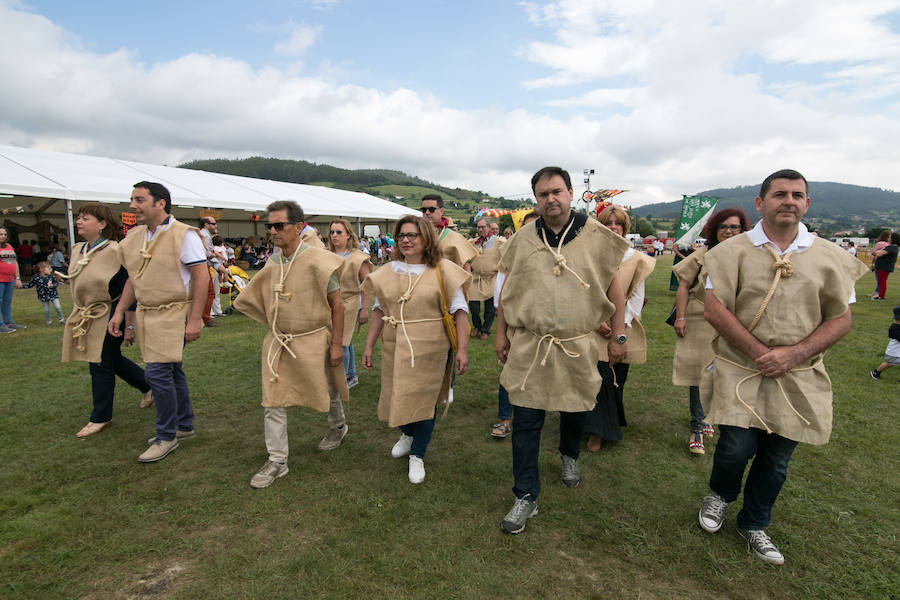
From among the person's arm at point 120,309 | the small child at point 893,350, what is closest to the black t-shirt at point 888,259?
the small child at point 893,350

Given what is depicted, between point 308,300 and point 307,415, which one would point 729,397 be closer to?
point 308,300

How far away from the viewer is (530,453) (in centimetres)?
288

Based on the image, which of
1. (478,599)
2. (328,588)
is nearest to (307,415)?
(328,588)

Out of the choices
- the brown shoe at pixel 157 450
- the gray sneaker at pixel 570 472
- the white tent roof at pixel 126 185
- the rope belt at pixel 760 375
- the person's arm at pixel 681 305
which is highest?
the white tent roof at pixel 126 185

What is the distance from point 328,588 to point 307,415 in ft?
8.19

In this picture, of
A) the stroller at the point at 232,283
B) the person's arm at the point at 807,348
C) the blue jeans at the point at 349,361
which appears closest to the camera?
the person's arm at the point at 807,348

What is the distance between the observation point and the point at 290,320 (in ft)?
11.1

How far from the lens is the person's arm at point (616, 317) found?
288 cm

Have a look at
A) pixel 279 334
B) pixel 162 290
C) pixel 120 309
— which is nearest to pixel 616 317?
pixel 279 334

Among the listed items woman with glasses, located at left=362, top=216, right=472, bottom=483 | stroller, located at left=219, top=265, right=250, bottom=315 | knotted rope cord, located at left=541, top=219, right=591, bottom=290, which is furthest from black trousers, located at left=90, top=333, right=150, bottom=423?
stroller, located at left=219, top=265, right=250, bottom=315

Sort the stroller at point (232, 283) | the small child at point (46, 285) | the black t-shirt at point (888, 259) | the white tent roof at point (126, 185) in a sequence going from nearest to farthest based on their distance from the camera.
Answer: the small child at point (46, 285) → the stroller at point (232, 283) → the black t-shirt at point (888, 259) → the white tent roof at point (126, 185)

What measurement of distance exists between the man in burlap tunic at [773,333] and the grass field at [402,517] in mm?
483

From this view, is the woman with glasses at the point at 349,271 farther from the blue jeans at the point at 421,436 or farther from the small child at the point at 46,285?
the small child at the point at 46,285

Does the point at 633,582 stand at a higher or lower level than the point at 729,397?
lower
